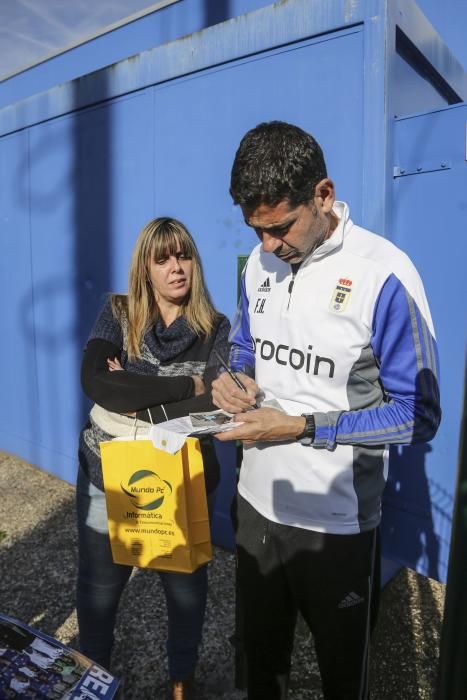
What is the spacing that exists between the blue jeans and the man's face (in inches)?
46.2

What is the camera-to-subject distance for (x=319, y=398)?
64.7 inches

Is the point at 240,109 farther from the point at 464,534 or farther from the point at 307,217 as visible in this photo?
the point at 464,534

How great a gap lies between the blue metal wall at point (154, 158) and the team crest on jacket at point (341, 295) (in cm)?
127

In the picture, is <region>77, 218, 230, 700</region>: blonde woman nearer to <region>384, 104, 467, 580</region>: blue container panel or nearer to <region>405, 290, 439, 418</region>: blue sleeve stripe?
<region>405, 290, 439, 418</region>: blue sleeve stripe

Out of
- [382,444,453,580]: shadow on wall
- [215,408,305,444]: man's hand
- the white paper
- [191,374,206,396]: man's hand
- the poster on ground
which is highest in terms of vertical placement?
[191,374,206,396]: man's hand

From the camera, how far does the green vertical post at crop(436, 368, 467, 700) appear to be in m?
0.60

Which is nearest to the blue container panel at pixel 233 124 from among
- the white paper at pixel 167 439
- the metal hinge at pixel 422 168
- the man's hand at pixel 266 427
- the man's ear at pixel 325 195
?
the metal hinge at pixel 422 168

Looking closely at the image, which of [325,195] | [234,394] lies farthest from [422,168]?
[234,394]

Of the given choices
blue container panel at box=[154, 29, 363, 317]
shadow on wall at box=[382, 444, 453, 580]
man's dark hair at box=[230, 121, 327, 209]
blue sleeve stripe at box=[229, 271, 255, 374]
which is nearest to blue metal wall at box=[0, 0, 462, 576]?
blue container panel at box=[154, 29, 363, 317]

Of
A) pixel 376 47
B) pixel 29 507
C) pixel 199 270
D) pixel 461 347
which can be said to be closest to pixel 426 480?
pixel 461 347

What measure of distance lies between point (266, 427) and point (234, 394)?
198 millimetres

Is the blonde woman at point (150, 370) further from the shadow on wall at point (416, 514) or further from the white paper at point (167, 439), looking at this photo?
the shadow on wall at point (416, 514)

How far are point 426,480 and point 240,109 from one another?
95.5 inches

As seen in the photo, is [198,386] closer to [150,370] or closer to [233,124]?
[150,370]
